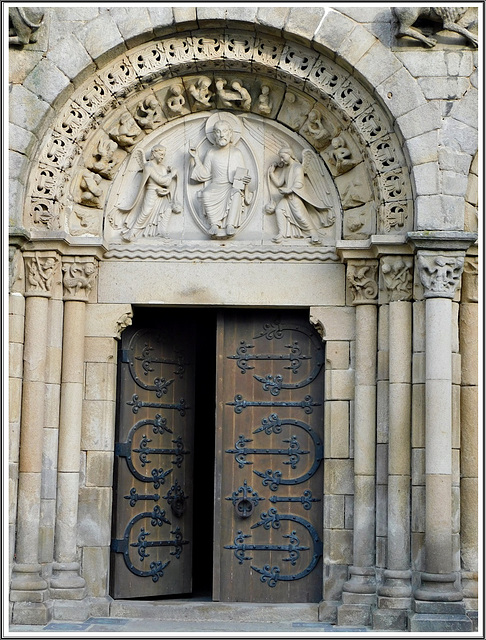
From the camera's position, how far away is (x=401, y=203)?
8570 mm

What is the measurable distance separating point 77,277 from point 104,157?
1050 millimetres

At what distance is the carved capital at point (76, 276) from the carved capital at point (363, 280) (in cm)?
212

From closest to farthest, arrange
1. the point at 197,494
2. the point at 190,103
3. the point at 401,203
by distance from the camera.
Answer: the point at 401,203, the point at 190,103, the point at 197,494

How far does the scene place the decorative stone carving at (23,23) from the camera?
27.8 ft

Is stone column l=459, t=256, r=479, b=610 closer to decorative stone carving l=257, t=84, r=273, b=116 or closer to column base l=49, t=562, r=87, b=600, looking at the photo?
decorative stone carving l=257, t=84, r=273, b=116

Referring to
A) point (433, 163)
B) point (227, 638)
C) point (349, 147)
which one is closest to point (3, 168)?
point (349, 147)

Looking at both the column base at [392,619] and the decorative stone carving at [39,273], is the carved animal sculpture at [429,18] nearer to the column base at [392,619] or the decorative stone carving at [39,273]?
the decorative stone carving at [39,273]

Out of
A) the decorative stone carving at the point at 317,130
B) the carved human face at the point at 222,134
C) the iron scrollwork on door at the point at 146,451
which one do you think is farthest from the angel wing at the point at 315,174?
the iron scrollwork on door at the point at 146,451

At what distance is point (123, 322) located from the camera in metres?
8.98

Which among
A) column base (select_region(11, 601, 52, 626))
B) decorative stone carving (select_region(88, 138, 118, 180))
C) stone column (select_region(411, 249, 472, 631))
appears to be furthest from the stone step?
decorative stone carving (select_region(88, 138, 118, 180))

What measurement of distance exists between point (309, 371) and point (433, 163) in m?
2.01

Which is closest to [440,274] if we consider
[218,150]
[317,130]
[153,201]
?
[317,130]

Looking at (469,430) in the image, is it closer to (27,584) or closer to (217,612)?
(217,612)

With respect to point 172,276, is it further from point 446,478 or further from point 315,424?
point 446,478
